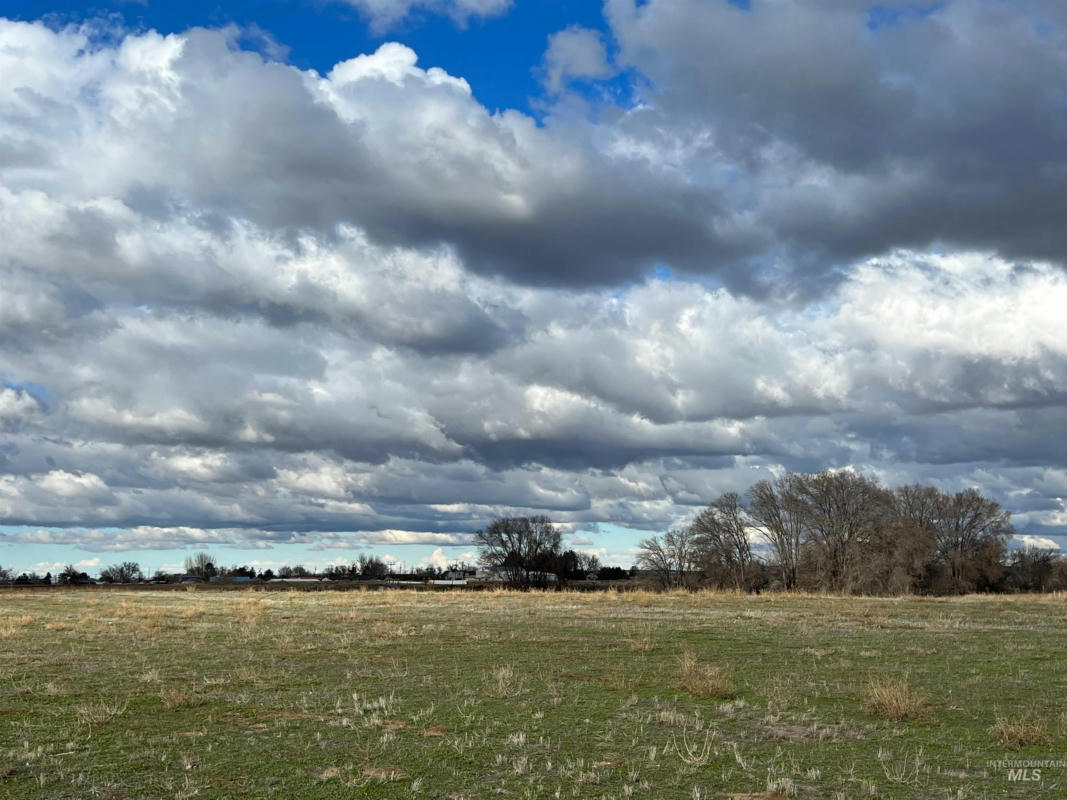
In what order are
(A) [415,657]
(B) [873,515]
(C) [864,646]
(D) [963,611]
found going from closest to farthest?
(A) [415,657] < (C) [864,646] < (D) [963,611] < (B) [873,515]

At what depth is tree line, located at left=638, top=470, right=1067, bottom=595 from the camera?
7631cm

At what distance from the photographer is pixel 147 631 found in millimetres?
27938

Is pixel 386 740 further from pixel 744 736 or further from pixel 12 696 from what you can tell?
pixel 12 696

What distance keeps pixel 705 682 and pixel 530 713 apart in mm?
3816

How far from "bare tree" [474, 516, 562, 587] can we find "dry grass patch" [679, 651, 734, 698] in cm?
12128

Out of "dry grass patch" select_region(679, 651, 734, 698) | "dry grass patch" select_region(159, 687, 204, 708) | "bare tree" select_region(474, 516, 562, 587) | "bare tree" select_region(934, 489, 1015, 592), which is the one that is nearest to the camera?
"dry grass patch" select_region(159, 687, 204, 708)

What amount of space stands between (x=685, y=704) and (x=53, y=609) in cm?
3935

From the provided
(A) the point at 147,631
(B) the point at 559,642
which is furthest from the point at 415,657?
(A) the point at 147,631

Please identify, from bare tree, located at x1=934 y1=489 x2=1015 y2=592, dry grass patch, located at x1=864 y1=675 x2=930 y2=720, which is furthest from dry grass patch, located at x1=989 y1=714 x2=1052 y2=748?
bare tree, located at x1=934 y1=489 x2=1015 y2=592

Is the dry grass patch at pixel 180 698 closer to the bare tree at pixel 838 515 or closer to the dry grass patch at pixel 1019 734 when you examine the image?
the dry grass patch at pixel 1019 734

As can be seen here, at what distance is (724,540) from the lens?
89188 millimetres

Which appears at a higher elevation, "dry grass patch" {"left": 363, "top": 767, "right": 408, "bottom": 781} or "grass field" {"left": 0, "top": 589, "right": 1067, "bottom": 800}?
"dry grass patch" {"left": 363, "top": 767, "right": 408, "bottom": 781}

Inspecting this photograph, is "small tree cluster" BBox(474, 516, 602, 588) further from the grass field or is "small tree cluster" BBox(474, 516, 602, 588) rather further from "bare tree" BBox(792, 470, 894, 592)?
the grass field

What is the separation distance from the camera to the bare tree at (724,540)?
87.9 meters
